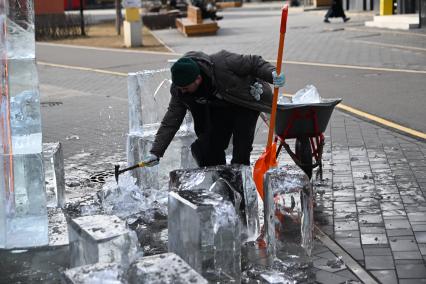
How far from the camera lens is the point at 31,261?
18.3 ft

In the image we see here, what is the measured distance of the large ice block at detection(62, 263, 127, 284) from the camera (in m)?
3.85

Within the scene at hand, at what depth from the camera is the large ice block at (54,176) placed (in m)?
6.65

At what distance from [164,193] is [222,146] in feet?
2.95

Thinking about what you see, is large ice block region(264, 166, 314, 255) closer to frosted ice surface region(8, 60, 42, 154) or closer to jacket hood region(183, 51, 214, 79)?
jacket hood region(183, 51, 214, 79)

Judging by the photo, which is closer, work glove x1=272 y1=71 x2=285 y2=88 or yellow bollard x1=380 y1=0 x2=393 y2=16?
work glove x1=272 y1=71 x2=285 y2=88

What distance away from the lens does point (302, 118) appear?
663 cm

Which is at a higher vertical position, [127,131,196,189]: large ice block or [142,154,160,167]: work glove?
[142,154,160,167]: work glove

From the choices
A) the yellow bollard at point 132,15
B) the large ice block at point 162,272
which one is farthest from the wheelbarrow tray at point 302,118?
the yellow bollard at point 132,15

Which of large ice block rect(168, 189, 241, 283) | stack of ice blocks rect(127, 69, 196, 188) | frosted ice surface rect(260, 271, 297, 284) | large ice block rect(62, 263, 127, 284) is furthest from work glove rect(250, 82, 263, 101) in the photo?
large ice block rect(62, 263, 127, 284)


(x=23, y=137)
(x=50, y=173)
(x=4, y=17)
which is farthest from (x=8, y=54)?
(x=50, y=173)

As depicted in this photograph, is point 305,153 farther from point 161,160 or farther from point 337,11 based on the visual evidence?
point 337,11

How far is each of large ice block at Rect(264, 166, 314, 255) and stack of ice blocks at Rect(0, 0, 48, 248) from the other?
1.82m

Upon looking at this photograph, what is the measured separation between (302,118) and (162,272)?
9.78ft

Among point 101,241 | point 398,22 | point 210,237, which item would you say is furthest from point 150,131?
point 398,22
